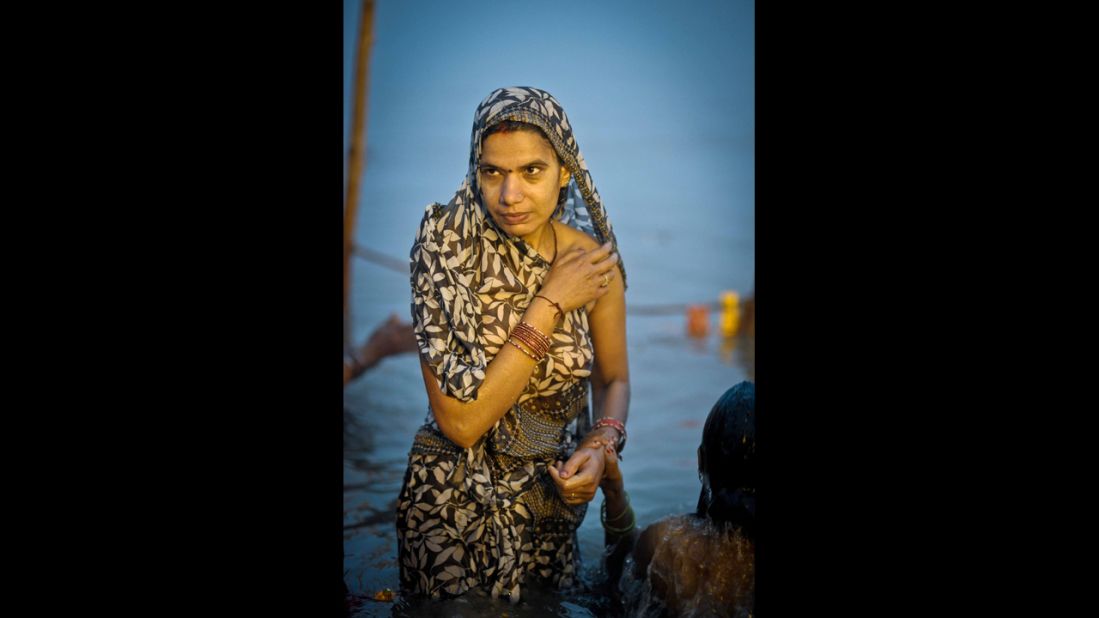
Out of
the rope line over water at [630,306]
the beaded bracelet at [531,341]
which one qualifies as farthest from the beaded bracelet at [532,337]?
the rope line over water at [630,306]

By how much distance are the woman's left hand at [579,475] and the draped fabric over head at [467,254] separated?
326 mm

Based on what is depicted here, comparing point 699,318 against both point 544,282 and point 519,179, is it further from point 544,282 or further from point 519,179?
point 519,179

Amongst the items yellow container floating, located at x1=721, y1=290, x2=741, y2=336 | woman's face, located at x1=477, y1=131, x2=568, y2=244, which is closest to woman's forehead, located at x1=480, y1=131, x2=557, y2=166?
woman's face, located at x1=477, y1=131, x2=568, y2=244

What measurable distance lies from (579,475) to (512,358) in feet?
1.20

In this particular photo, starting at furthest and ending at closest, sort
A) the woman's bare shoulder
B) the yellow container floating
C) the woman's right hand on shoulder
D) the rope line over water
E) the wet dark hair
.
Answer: the yellow container floating
the rope line over water
the woman's bare shoulder
the woman's right hand on shoulder
the wet dark hair

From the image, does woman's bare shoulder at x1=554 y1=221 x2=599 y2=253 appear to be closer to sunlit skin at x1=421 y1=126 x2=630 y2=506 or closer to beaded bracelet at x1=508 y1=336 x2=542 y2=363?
sunlit skin at x1=421 y1=126 x2=630 y2=506

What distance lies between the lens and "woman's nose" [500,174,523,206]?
9.35 ft

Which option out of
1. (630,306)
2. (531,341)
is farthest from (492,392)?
(630,306)

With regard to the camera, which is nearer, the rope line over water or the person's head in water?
the person's head in water

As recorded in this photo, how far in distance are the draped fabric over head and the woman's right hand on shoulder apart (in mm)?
74

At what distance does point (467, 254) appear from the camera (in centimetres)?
293

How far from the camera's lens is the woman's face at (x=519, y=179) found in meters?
2.84
